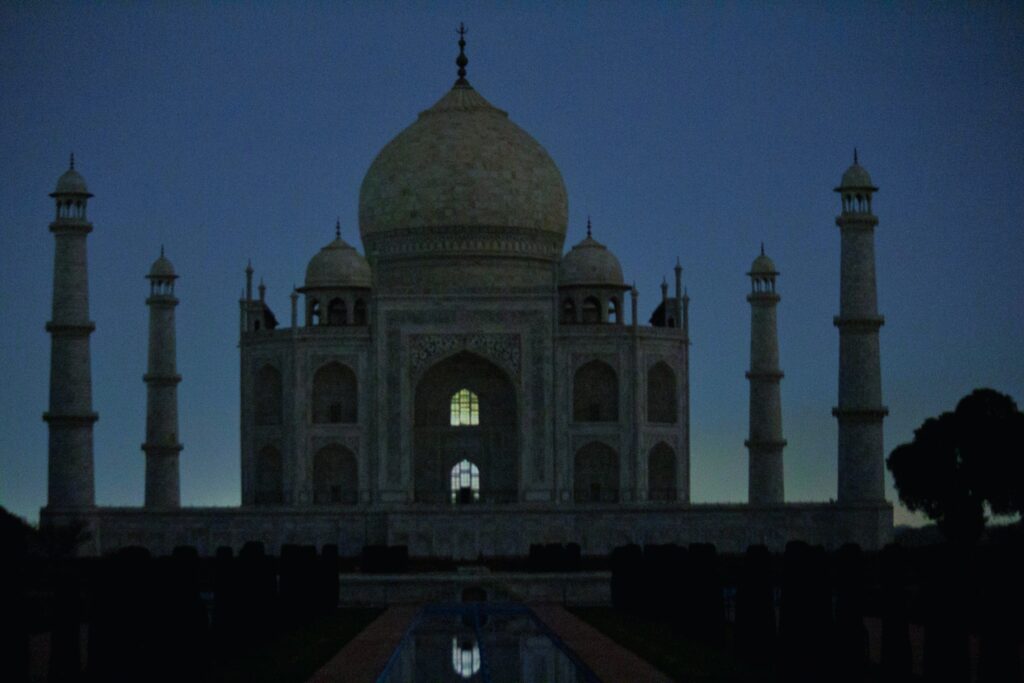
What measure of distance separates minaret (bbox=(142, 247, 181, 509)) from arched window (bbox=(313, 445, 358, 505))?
2.80 meters

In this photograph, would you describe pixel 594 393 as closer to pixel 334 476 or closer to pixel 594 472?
pixel 594 472

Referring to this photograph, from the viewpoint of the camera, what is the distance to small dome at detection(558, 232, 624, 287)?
41.5 m

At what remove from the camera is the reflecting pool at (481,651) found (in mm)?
19875

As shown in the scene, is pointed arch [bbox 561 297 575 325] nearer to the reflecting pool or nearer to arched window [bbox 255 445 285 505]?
arched window [bbox 255 445 285 505]

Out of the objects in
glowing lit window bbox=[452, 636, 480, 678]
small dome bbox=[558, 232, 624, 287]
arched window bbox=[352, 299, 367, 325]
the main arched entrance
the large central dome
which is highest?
the large central dome

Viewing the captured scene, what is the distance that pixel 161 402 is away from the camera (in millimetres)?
40438

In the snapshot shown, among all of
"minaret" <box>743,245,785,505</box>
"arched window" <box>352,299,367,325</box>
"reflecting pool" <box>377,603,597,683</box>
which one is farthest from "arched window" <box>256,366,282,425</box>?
"reflecting pool" <box>377,603,597,683</box>

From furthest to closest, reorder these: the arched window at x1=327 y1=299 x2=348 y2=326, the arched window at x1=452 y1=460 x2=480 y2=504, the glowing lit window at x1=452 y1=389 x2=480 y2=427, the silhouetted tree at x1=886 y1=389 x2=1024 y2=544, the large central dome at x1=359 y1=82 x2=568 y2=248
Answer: the large central dome at x1=359 y1=82 x2=568 y2=248, the arched window at x1=327 y1=299 x2=348 y2=326, the glowing lit window at x1=452 y1=389 x2=480 y2=427, the arched window at x1=452 y1=460 x2=480 y2=504, the silhouetted tree at x1=886 y1=389 x2=1024 y2=544

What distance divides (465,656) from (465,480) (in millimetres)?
18998

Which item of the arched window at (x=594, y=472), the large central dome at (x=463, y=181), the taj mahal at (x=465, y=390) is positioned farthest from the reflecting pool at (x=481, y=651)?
the large central dome at (x=463, y=181)

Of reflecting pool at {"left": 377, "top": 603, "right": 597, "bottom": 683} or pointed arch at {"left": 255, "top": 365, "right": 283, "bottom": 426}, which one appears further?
pointed arch at {"left": 255, "top": 365, "right": 283, "bottom": 426}

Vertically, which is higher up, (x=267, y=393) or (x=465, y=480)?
(x=267, y=393)

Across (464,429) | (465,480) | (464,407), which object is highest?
(464,407)

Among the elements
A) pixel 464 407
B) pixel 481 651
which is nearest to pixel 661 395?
pixel 464 407
